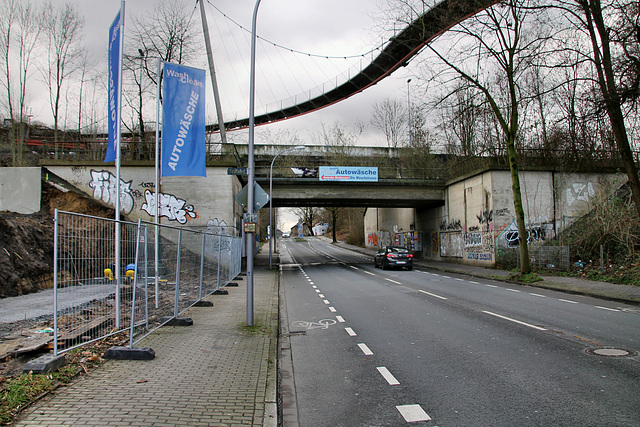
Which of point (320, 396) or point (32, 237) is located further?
point (32, 237)

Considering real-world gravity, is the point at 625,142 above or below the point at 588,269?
above

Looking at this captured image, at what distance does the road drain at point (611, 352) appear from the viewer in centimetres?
627

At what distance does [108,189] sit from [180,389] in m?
21.4

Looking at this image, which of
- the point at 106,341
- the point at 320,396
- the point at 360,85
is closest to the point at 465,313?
the point at 320,396

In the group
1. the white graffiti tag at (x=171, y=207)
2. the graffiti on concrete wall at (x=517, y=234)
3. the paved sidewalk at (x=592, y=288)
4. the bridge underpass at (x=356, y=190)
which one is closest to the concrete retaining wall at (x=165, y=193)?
the white graffiti tag at (x=171, y=207)

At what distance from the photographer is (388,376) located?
5.62m

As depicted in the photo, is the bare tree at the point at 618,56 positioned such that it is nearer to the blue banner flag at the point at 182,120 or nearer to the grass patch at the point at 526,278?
the grass patch at the point at 526,278

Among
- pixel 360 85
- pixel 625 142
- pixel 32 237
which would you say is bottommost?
pixel 32 237

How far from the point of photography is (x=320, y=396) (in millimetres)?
5004

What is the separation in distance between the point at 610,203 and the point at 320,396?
66.2 ft

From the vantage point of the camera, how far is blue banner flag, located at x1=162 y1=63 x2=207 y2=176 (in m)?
13.5

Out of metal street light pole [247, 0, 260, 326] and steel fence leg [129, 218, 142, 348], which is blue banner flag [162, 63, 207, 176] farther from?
steel fence leg [129, 218, 142, 348]

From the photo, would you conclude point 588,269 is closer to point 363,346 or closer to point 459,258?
point 459,258

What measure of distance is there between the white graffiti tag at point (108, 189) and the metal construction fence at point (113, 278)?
15618mm
